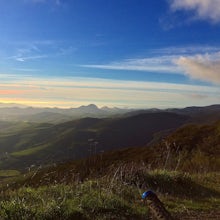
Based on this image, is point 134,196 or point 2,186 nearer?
point 2,186

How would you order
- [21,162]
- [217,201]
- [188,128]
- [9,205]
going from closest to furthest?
[9,205] → [217,201] → [188,128] → [21,162]

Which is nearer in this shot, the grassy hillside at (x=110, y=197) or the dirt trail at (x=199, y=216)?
the grassy hillside at (x=110, y=197)

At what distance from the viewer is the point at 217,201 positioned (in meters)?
10.9

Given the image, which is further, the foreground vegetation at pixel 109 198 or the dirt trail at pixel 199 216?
the dirt trail at pixel 199 216

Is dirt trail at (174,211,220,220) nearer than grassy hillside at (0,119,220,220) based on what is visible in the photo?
No

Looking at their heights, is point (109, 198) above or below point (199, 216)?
above

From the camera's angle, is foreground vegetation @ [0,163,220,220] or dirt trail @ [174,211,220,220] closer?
foreground vegetation @ [0,163,220,220]

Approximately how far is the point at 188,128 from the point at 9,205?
5831cm

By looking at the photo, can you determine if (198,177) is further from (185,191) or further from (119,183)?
(119,183)

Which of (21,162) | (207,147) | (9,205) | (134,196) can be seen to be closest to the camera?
(9,205)

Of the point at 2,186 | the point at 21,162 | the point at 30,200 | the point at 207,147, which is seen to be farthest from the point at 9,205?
the point at 21,162

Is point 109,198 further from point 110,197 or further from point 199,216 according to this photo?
point 199,216

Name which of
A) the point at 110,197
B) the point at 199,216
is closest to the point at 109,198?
the point at 110,197

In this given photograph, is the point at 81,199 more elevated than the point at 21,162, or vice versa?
the point at 81,199
